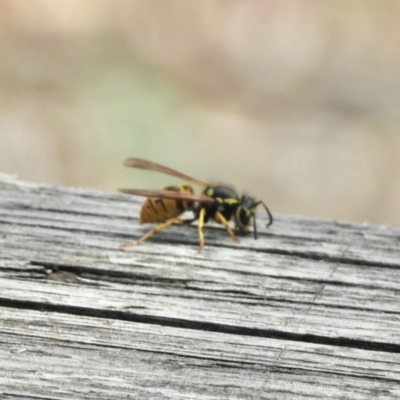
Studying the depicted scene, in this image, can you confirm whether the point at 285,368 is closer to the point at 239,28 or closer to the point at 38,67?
Answer: the point at 38,67

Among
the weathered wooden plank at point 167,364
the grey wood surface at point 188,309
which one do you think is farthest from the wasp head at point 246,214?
the weathered wooden plank at point 167,364

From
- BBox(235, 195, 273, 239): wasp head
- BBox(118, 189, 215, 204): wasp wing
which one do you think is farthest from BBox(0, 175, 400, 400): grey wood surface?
BBox(118, 189, 215, 204): wasp wing

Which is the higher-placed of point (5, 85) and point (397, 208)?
point (5, 85)

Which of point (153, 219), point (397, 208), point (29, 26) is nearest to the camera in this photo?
point (153, 219)

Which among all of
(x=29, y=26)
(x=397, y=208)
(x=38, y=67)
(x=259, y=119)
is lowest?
(x=397, y=208)

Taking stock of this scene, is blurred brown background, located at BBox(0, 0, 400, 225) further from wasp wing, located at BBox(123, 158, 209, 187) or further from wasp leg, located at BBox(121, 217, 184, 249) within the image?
wasp leg, located at BBox(121, 217, 184, 249)

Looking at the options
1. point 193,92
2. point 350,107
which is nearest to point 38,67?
point 193,92

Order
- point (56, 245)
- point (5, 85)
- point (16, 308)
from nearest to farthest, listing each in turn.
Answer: point (16, 308) → point (56, 245) → point (5, 85)

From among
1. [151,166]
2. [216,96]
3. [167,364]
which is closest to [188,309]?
[167,364]
